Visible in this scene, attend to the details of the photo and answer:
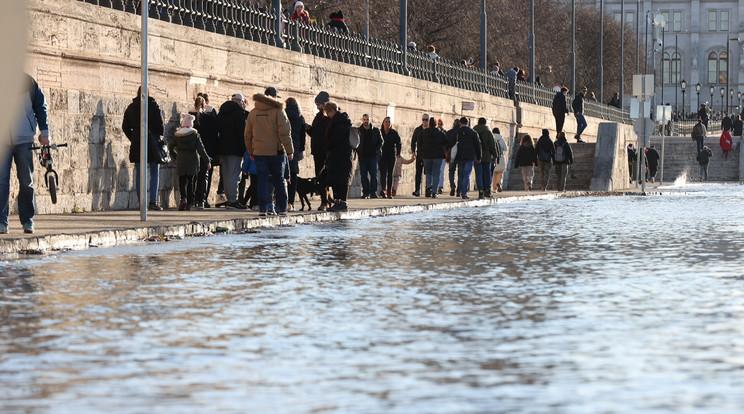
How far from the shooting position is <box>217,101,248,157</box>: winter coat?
2664 cm

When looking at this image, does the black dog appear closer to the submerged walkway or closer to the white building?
the submerged walkway

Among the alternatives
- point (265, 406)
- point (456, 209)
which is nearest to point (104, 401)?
point (265, 406)

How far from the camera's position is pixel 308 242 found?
20.1 m

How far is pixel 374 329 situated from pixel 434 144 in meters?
27.0

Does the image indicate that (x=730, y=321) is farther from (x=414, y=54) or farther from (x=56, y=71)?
(x=414, y=54)

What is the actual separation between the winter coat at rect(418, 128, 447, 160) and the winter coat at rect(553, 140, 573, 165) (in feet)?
33.8

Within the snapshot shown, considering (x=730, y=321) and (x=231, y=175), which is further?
(x=231, y=175)

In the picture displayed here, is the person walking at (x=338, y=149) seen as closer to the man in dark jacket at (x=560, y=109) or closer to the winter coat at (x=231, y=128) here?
the winter coat at (x=231, y=128)

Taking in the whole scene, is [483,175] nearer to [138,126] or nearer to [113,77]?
[113,77]

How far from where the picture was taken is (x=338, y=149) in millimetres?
26641

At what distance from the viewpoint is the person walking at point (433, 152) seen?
37.7m

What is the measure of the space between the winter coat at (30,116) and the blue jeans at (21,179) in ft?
0.33

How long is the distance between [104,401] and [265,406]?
28.8 inches

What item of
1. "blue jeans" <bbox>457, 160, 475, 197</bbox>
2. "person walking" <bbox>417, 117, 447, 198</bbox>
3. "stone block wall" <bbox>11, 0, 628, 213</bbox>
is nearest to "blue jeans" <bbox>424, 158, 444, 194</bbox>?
"person walking" <bbox>417, 117, 447, 198</bbox>
